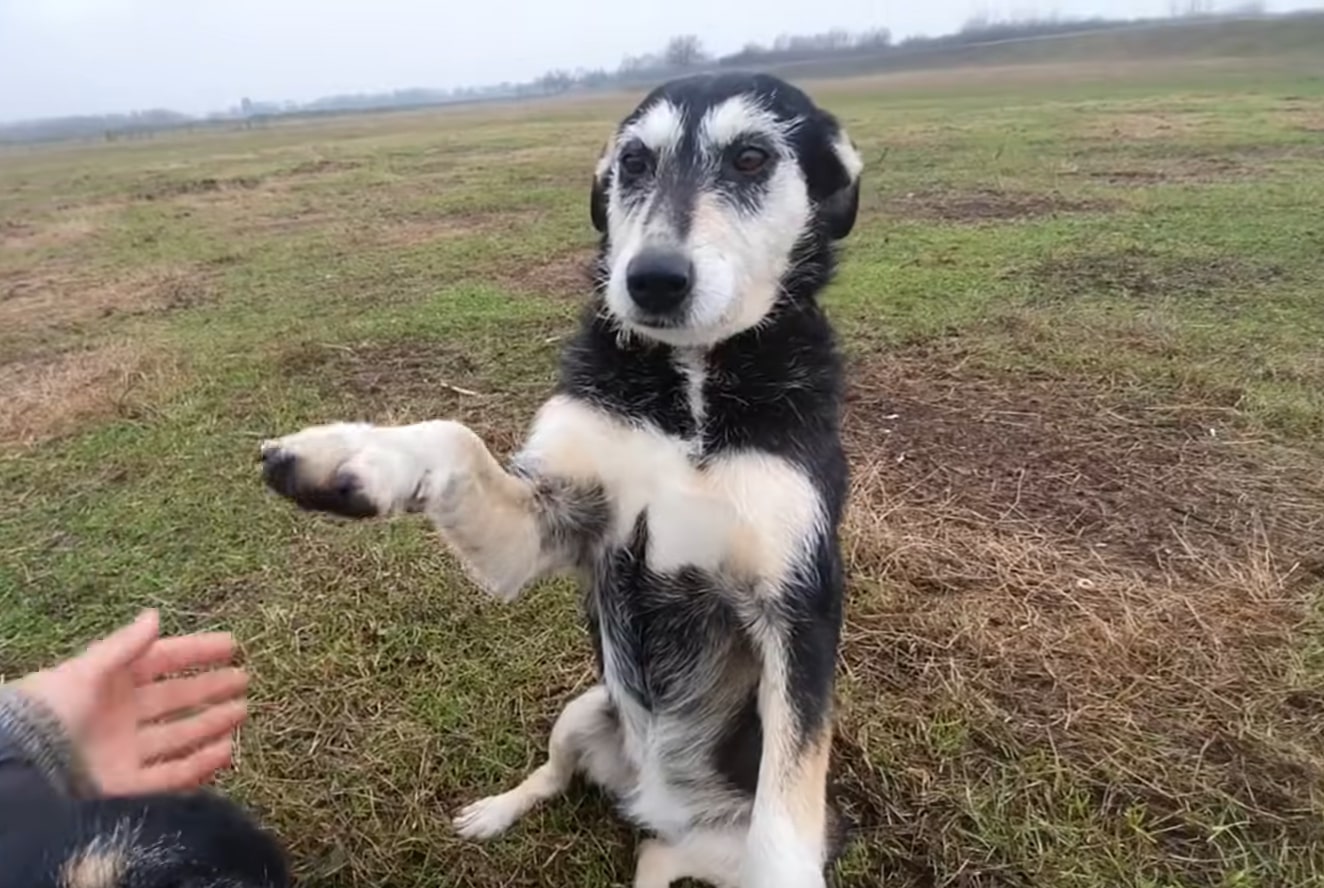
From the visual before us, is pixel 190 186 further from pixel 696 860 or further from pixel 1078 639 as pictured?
pixel 696 860

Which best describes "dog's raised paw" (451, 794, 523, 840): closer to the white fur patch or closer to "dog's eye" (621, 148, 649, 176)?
"dog's eye" (621, 148, 649, 176)

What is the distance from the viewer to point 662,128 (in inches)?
118

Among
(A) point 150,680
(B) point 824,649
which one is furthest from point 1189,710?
(A) point 150,680

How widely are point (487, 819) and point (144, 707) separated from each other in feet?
3.47

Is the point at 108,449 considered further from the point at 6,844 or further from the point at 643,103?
the point at 6,844

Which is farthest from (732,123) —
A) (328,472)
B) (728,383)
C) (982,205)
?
(982,205)

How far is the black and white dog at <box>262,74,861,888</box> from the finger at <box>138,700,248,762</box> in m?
0.80

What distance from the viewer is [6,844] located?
158 centimetres

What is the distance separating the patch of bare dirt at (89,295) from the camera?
9914mm

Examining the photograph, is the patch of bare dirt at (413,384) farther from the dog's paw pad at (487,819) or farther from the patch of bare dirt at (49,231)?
the patch of bare dirt at (49,231)

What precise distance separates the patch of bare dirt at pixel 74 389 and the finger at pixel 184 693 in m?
4.16

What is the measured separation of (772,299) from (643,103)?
79 cm

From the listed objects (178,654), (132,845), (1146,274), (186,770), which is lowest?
(1146,274)

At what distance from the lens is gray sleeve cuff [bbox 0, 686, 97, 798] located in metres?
2.26
